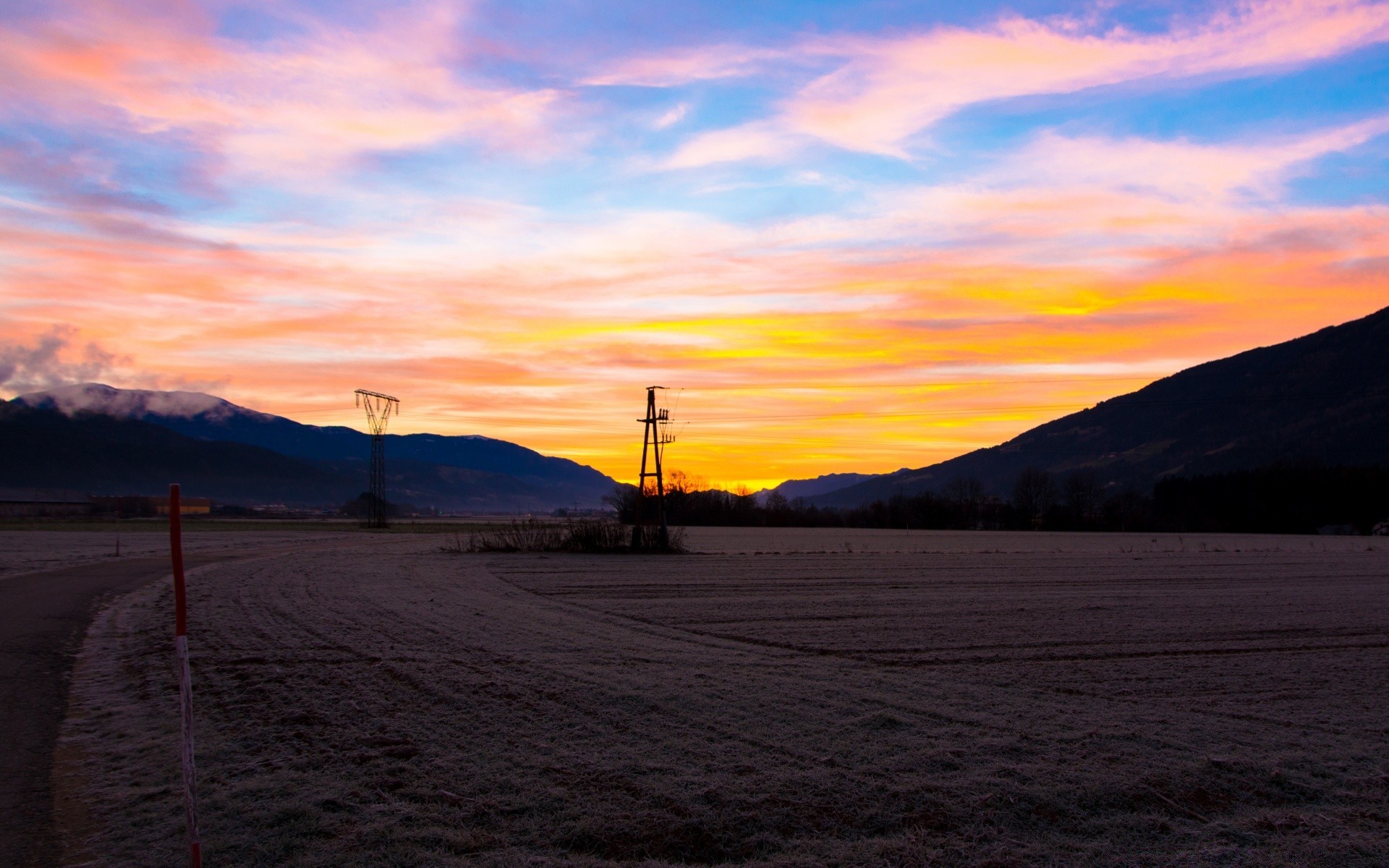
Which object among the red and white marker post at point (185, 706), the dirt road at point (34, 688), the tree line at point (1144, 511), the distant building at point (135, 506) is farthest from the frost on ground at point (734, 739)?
the distant building at point (135, 506)

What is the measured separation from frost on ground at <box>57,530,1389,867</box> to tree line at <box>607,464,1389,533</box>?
284 feet

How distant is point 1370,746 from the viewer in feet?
30.9

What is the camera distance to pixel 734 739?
9250mm

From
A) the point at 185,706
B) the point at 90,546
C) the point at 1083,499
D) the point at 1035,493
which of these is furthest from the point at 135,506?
the point at 185,706

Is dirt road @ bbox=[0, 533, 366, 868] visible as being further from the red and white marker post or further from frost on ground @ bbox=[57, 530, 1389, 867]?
the red and white marker post

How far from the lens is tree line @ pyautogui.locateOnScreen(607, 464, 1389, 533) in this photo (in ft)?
371

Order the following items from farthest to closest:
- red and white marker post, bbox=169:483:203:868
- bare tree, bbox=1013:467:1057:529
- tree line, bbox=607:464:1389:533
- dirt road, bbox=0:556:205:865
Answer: bare tree, bbox=1013:467:1057:529 < tree line, bbox=607:464:1389:533 < dirt road, bbox=0:556:205:865 < red and white marker post, bbox=169:483:203:868

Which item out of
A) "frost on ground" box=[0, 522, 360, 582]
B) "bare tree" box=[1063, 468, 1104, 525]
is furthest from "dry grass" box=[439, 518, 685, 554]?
"bare tree" box=[1063, 468, 1104, 525]

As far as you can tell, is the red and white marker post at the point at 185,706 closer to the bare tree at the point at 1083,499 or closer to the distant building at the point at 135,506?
the bare tree at the point at 1083,499

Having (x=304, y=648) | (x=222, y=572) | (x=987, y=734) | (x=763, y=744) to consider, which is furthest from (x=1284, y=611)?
(x=222, y=572)

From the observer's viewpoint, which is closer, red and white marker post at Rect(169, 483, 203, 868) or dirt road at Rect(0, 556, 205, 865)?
red and white marker post at Rect(169, 483, 203, 868)

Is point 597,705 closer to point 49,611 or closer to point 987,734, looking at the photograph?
point 987,734

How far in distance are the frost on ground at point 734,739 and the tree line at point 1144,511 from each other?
86601mm

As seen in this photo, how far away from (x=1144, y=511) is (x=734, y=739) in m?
144
